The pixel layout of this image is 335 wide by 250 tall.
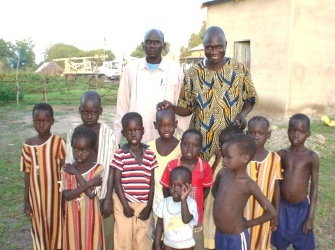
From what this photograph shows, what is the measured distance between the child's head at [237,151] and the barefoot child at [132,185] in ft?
1.89

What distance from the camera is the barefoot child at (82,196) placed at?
7.98 ft

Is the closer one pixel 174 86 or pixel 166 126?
pixel 166 126

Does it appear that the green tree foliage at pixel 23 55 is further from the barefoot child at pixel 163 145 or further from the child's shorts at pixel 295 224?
the child's shorts at pixel 295 224

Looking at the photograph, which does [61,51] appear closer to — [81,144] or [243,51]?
[243,51]

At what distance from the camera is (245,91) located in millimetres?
2832

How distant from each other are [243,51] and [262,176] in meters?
9.52

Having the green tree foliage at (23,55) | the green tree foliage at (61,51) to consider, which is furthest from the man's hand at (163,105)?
the green tree foliage at (61,51)

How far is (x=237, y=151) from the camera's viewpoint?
2209mm

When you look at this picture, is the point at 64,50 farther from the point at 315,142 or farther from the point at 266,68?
the point at 315,142

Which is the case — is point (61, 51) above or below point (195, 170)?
above

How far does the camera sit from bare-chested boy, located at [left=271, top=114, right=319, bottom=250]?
2668 mm

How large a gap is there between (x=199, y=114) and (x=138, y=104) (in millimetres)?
504

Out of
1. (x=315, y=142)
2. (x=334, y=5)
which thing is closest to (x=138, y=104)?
(x=315, y=142)

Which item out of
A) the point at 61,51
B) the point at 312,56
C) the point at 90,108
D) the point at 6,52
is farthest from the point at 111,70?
the point at 61,51
